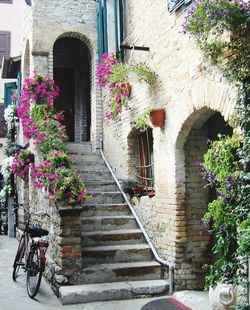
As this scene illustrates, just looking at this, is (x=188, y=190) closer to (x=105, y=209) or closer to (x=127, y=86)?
(x=105, y=209)

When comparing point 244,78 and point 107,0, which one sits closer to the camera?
point 244,78

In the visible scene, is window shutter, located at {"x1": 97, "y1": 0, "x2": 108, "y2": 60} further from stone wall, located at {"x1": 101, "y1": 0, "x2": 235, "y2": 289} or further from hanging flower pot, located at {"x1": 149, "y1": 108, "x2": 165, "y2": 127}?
hanging flower pot, located at {"x1": 149, "y1": 108, "x2": 165, "y2": 127}

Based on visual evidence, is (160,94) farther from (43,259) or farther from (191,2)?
(43,259)

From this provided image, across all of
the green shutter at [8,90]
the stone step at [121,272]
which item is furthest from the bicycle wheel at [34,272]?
the green shutter at [8,90]

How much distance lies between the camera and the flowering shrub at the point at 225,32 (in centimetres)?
434

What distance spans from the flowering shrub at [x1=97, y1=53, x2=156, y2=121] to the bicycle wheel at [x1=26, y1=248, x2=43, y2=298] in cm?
301

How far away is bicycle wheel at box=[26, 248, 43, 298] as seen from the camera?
6012 mm

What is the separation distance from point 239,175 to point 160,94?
2.69 meters

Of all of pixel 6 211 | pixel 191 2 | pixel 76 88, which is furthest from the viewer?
pixel 6 211

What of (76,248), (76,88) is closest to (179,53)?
(76,248)

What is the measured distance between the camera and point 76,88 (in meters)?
13.0

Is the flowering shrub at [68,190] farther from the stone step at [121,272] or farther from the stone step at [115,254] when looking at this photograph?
the stone step at [121,272]

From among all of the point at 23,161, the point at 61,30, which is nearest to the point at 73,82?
the point at 61,30

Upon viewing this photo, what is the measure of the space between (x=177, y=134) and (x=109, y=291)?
2420 millimetres
